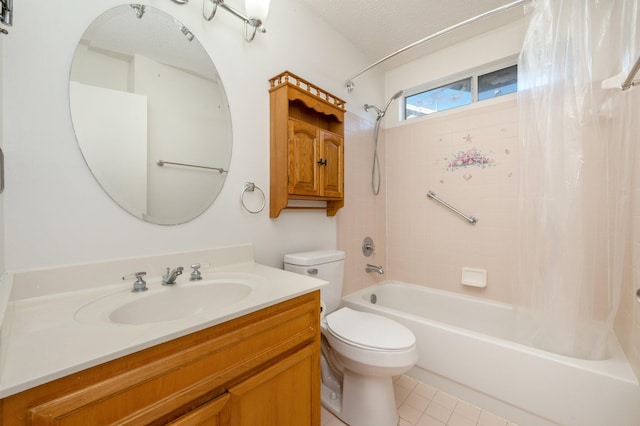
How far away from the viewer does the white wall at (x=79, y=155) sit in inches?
32.5

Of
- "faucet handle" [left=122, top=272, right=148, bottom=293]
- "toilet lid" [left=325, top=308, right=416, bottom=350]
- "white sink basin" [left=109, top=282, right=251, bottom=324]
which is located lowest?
"toilet lid" [left=325, top=308, right=416, bottom=350]

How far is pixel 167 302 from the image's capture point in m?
0.99

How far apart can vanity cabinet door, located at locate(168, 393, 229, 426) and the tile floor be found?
0.88 metres

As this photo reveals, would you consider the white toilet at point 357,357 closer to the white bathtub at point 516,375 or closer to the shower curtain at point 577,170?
the white bathtub at point 516,375

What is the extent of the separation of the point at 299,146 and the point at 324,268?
0.73 meters

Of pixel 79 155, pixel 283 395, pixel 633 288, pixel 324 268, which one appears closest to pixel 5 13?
pixel 79 155

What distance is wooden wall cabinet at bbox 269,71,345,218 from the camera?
1.45 m

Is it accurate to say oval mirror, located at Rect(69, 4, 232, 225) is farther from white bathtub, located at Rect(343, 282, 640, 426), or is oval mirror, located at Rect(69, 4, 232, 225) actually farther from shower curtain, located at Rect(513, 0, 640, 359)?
shower curtain, located at Rect(513, 0, 640, 359)

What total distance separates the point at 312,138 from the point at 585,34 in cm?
142

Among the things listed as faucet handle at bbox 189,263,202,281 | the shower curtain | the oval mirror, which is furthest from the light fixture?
the shower curtain

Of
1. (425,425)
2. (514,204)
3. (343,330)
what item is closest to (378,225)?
(514,204)

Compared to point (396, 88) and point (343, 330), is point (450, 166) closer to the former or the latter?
point (396, 88)

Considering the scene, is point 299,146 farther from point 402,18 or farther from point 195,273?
point 402,18

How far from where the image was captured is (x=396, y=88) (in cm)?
244
